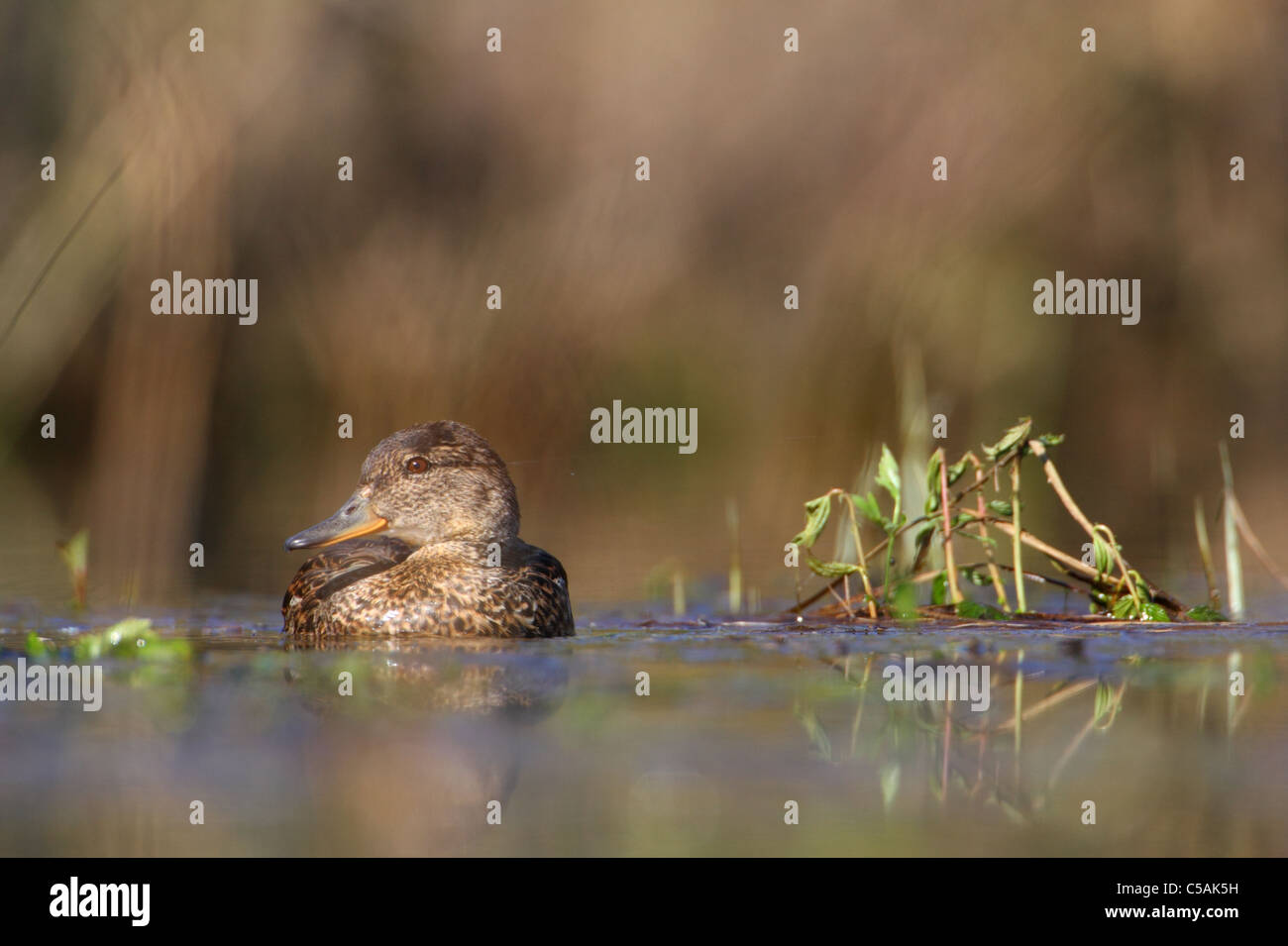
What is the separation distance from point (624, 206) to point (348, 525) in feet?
14.2

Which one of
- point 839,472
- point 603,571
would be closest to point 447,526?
point 603,571

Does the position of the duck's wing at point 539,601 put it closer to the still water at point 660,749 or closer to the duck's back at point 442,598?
the duck's back at point 442,598

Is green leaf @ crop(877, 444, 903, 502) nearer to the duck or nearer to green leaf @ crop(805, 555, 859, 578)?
green leaf @ crop(805, 555, 859, 578)

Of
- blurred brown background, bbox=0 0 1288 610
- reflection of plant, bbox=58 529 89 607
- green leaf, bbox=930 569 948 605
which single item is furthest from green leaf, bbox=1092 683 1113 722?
blurred brown background, bbox=0 0 1288 610

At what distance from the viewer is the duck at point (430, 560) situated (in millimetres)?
5957

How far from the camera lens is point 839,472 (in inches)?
369

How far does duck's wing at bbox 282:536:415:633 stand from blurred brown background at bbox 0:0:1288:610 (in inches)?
120

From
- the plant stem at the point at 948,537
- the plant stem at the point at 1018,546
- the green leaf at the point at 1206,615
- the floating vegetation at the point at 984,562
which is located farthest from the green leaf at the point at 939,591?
the green leaf at the point at 1206,615

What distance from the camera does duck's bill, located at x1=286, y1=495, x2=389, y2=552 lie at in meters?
6.12

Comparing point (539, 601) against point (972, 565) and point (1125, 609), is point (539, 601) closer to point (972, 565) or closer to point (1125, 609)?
point (972, 565)

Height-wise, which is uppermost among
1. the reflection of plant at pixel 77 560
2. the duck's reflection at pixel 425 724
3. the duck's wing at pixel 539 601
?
the reflection of plant at pixel 77 560

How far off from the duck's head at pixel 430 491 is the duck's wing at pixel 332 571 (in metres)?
0.11

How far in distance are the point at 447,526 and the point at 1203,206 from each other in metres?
5.91

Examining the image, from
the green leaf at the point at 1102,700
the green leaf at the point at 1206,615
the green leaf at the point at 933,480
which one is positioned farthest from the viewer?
the green leaf at the point at 933,480
